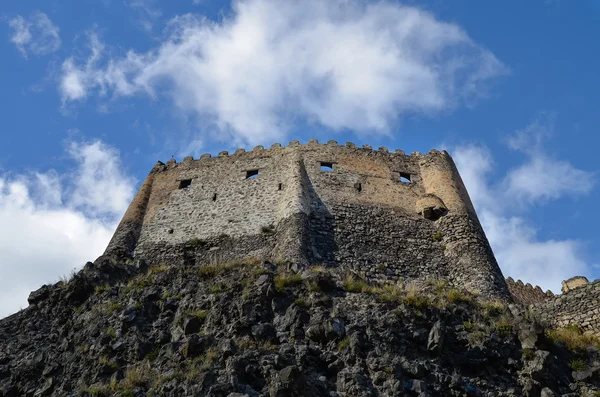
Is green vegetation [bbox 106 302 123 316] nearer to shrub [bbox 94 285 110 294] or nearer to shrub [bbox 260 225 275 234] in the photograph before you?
shrub [bbox 94 285 110 294]

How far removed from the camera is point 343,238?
20.5 metres

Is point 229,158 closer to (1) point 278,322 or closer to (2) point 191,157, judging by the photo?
(2) point 191,157

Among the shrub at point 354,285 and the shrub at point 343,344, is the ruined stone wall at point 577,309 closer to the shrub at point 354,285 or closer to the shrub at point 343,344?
the shrub at point 354,285

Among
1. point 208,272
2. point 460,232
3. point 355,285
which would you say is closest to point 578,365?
point 355,285

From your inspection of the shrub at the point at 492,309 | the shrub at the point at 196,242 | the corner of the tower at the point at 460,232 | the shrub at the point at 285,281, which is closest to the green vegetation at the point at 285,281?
the shrub at the point at 285,281

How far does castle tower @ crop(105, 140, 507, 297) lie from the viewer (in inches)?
779

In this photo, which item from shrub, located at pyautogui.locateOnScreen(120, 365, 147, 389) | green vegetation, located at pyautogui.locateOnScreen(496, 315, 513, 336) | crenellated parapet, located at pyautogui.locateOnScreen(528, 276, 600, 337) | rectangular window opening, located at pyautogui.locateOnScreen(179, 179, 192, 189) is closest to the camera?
shrub, located at pyautogui.locateOnScreen(120, 365, 147, 389)

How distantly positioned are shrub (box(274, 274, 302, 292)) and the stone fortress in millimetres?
3856

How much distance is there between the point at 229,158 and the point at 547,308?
13.9 m

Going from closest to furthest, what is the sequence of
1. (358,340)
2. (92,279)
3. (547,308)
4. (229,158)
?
(358,340) < (92,279) < (547,308) < (229,158)

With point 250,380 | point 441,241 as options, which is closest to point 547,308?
point 441,241

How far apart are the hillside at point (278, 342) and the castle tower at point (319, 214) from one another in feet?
15.1

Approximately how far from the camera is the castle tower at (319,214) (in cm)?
1980

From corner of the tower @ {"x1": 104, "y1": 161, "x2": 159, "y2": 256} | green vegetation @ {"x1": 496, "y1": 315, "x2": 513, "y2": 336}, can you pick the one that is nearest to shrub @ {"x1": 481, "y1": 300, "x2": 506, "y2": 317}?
green vegetation @ {"x1": 496, "y1": 315, "x2": 513, "y2": 336}
